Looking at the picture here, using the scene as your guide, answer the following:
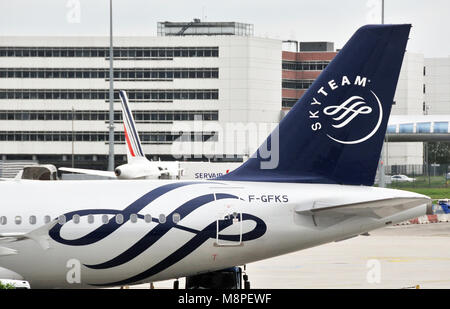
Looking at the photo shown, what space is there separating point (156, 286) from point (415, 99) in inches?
6524

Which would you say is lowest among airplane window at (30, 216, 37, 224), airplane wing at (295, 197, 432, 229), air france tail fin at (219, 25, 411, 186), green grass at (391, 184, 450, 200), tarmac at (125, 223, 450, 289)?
green grass at (391, 184, 450, 200)

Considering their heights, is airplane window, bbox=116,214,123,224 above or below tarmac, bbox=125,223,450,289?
above

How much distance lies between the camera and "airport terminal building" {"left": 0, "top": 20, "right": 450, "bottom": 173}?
163 m

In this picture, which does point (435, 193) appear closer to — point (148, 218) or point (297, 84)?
point (297, 84)

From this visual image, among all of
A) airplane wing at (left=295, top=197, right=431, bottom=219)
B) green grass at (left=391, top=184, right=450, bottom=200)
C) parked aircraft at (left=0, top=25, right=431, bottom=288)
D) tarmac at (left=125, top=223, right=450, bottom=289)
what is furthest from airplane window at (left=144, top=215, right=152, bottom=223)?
green grass at (left=391, top=184, right=450, bottom=200)

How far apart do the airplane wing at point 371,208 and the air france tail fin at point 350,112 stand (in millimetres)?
1363

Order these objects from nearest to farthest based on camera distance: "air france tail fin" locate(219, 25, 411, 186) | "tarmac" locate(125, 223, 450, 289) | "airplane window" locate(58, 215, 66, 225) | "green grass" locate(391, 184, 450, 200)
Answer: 1. "airplane window" locate(58, 215, 66, 225)
2. "air france tail fin" locate(219, 25, 411, 186)
3. "tarmac" locate(125, 223, 450, 289)
4. "green grass" locate(391, 184, 450, 200)

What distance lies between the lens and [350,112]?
2638 cm

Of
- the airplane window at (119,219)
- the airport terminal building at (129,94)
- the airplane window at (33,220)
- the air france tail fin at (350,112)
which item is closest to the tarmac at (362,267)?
the air france tail fin at (350,112)

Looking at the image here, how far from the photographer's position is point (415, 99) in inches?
7598

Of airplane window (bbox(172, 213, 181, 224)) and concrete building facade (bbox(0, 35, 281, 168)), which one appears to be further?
concrete building facade (bbox(0, 35, 281, 168))

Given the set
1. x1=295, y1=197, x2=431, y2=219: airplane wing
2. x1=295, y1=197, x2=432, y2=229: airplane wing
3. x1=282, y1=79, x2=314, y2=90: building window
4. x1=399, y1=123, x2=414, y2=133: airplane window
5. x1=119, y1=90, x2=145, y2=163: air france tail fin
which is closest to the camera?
x1=295, y1=197, x2=431, y2=219: airplane wing

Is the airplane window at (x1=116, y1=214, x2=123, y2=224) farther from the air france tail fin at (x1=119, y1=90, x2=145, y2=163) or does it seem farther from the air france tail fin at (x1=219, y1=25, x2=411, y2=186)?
→ the air france tail fin at (x1=119, y1=90, x2=145, y2=163)

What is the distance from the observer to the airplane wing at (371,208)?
24406 mm
